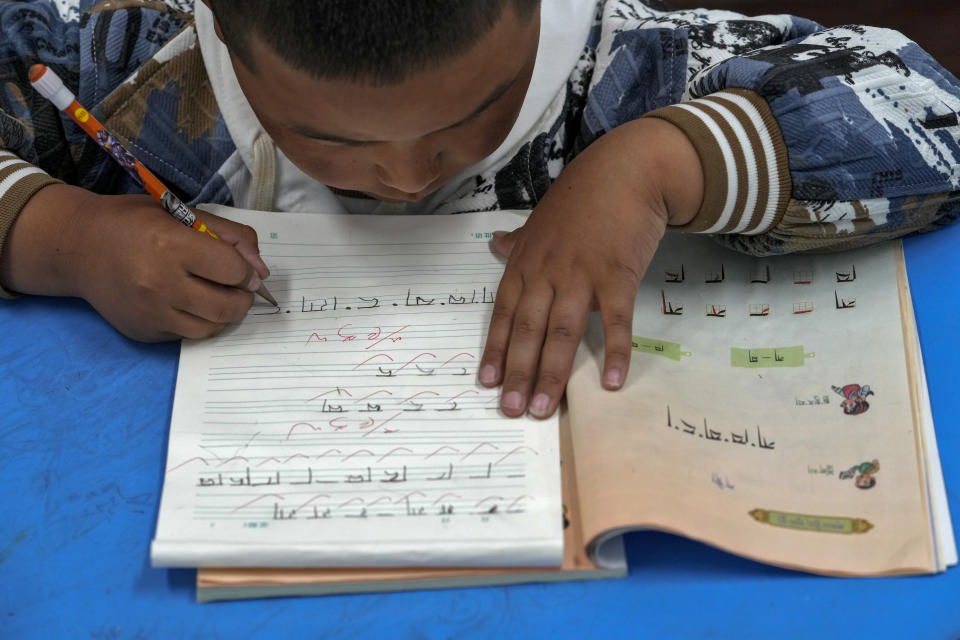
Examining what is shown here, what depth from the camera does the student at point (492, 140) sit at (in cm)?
52

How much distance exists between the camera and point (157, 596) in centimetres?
51

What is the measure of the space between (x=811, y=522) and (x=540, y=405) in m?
0.17

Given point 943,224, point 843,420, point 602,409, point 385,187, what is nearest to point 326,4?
point 385,187

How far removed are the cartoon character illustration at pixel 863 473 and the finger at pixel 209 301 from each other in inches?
15.8

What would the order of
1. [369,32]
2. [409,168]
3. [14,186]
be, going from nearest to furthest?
[369,32], [409,168], [14,186]

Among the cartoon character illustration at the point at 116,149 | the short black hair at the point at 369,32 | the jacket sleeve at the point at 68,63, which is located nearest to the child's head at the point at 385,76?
the short black hair at the point at 369,32

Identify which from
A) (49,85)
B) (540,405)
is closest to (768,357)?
(540,405)

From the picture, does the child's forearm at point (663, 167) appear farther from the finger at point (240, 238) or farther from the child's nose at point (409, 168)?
the finger at point (240, 238)

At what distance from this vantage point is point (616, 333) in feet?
1.90

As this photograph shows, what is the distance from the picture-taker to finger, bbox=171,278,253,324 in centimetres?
61

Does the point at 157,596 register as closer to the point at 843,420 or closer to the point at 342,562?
the point at 342,562

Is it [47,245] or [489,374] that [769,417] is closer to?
[489,374]

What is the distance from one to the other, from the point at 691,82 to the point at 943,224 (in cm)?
22

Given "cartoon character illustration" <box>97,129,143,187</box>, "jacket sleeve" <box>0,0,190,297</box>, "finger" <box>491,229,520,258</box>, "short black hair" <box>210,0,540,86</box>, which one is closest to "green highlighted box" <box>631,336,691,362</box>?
"finger" <box>491,229,520,258</box>
